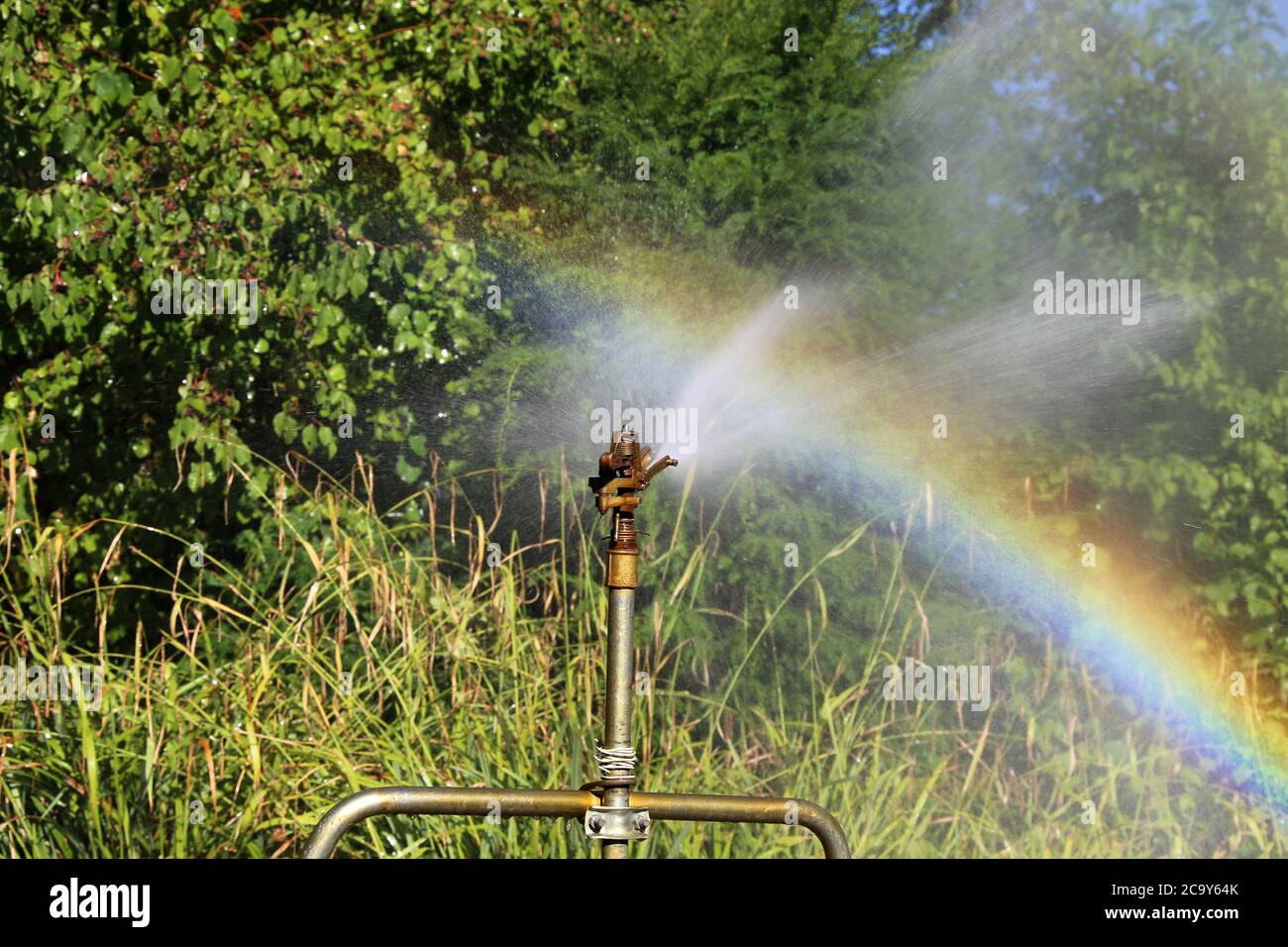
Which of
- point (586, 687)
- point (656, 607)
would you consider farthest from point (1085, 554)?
point (586, 687)

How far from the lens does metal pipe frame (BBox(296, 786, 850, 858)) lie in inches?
88.4

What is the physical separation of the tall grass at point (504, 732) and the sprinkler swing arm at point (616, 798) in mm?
912

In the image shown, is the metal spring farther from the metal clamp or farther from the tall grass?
the tall grass

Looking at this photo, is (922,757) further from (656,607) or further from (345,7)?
(345,7)

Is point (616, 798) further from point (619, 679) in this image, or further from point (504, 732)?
point (504, 732)

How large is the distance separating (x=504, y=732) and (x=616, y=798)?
132 cm

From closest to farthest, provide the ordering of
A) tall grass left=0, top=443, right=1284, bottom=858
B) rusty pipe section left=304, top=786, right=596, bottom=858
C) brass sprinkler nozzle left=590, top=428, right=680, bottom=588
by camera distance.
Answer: rusty pipe section left=304, top=786, right=596, bottom=858
brass sprinkler nozzle left=590, top=428, right=680, bottom=588
tall grass left=0, top=443, right=1284, bottom=858

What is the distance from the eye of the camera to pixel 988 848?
4.12 meters

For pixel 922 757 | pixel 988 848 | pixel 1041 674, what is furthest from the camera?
pixel 1041 674

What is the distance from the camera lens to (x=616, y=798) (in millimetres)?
2445

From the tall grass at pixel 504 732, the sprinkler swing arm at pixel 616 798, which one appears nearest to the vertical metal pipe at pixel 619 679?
the sprinkler swing arm at pixel 616 798

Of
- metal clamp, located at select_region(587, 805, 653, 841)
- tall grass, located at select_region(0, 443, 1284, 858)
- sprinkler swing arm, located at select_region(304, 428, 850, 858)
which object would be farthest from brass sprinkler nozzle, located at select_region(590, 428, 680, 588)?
tall grass, located at select_region(0, 443, 1284, 858)

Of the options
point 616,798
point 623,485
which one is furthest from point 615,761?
point 623,485

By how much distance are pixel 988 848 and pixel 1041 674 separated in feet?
2.88
